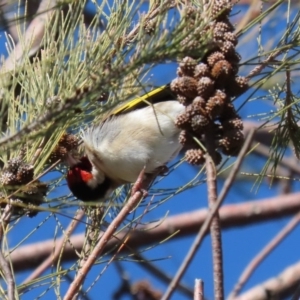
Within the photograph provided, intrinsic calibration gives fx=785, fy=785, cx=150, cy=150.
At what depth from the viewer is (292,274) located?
2.49 m

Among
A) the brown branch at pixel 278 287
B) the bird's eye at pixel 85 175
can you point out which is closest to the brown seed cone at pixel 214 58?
the bird's eye at pixel 85 175

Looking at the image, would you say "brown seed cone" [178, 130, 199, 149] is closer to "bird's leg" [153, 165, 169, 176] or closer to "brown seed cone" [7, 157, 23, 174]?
"brown seed cone" [7, 157, 23, 174]

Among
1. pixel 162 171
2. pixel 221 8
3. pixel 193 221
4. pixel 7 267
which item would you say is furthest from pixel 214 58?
pixel 193 221

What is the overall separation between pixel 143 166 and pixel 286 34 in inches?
29.6

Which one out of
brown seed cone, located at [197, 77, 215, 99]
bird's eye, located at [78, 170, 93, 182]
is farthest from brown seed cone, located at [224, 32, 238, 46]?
bird's eye, located at [78, 170, 93, 182]

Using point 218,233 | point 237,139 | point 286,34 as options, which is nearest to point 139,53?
point 237,139

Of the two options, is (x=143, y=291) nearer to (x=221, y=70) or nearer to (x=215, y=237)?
(x=221, y=70)

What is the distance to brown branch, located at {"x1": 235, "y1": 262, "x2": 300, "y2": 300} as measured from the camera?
227 cm

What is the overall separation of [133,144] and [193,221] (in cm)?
46

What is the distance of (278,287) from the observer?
7.89ft

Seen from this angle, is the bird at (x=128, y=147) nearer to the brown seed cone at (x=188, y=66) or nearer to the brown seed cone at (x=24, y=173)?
the brown seed cone at (x=24, y=173)

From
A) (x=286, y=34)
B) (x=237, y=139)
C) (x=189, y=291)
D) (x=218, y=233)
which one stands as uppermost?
(x=286, y=34)

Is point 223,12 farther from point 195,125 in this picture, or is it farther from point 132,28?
point 132,28

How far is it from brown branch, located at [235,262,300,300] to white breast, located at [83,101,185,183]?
0.46 metres
